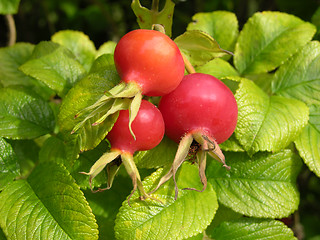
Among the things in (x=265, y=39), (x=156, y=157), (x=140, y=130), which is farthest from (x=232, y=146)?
(x=265, y=39)

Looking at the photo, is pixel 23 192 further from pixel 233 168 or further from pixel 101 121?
pixel 233 168

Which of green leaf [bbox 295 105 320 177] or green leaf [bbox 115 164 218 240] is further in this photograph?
green leaf [bbox 295 105 320 177]

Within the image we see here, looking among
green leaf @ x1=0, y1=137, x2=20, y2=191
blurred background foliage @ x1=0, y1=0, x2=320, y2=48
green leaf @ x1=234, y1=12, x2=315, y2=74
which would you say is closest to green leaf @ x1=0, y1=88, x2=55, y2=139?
green leaf @ x1=0, y1=137, x2=20, y2=191

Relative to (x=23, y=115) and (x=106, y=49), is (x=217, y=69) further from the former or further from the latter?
(x=23, y=115)

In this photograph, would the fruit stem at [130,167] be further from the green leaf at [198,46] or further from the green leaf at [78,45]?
the green leaf at [78,45]

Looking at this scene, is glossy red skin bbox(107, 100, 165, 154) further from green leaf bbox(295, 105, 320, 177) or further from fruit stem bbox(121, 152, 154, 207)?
green leaf bbox(295, 105, 320, 177)

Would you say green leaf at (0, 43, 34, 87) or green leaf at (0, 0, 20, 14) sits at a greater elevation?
green leaf at (0, 0, 20, 14)

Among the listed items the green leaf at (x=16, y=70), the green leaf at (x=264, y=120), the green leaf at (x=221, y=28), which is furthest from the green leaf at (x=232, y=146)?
the green leaf at (x=16, y=70)
